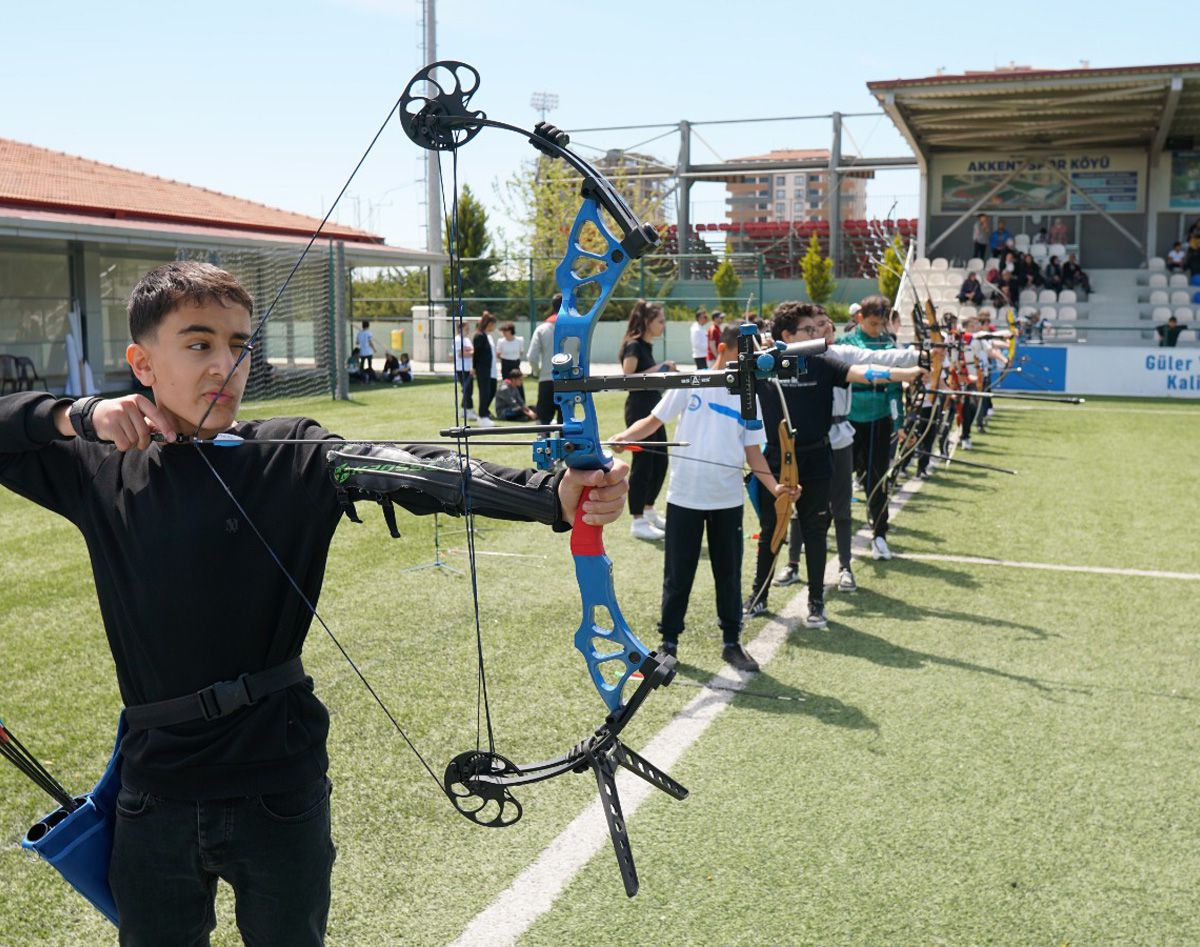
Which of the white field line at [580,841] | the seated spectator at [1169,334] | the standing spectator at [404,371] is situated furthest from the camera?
the standing spectator at [404,371]

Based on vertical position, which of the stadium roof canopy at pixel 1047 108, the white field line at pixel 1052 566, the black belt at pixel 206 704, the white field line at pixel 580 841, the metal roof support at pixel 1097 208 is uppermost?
the stadium roof canopy at pixel 1047 108

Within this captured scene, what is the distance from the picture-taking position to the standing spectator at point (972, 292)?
2723 cm

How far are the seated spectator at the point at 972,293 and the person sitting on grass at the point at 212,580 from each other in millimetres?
26755

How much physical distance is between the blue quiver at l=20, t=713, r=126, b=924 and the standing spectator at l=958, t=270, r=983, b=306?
27.1 meters

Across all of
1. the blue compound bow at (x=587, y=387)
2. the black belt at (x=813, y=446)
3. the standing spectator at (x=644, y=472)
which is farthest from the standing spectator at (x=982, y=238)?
the blue compound bow at (x=587, y=387)

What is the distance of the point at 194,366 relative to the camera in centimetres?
215

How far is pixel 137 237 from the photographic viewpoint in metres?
19.9

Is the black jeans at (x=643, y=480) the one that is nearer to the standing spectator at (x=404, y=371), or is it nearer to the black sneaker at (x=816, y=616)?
the black sneaker at (x=816, y=616)

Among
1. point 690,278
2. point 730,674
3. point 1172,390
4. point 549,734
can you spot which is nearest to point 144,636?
point 549,734

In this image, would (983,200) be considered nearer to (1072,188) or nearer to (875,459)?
(1072,188)

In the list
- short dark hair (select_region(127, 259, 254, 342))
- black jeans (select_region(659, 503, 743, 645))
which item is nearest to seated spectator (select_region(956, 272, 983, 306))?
black jeans (select_region(659, 503, 743, 645))

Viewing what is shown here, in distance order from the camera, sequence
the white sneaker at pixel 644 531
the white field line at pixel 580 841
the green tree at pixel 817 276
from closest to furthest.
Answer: the white field line at pixel 580 841
the white sneaker at pixel 644 531
the green tree at pixel 817 276

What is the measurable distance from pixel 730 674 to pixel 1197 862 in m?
2.41

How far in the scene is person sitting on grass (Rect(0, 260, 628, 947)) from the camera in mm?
2061
